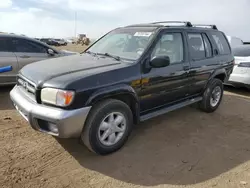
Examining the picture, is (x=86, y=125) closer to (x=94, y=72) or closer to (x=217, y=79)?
(x=94, y=72)

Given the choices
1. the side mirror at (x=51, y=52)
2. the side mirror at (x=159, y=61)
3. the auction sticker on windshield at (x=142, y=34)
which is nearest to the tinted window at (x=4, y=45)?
the side mirror at (x=51, y=52)

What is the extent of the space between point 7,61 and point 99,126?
4.06 metres

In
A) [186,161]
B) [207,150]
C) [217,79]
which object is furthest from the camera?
[217,79]

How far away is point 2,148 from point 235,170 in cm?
325

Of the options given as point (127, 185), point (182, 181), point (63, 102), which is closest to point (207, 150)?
point (182, 181)

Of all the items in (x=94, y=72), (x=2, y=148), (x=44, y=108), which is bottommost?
(x=2, y=148)

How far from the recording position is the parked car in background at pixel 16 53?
5980mm

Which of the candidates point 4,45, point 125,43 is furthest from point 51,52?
point 125,43

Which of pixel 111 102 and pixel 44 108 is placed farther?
pixel 111 102

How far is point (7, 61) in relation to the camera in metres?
5.98

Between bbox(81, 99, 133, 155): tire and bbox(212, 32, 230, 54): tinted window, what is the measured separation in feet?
10.0

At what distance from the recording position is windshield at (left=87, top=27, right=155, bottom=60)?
12.3ft

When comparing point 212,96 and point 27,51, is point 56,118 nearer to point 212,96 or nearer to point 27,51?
point 212,96

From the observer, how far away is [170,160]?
333 centimetres
